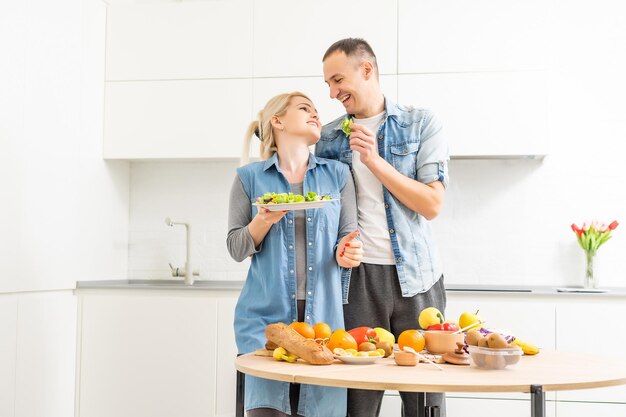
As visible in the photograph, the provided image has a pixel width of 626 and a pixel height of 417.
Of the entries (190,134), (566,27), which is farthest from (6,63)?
(566,27)

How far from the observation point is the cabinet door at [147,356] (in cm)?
365

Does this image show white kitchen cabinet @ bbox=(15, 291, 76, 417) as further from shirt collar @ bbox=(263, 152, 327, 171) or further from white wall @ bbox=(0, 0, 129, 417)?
shirt collar @ bbox=(263, 152, 327, 171)

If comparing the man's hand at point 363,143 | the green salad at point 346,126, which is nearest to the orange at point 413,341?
the man's hand at point 363,143

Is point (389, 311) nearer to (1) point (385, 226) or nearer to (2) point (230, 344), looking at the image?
(1) point (385, 226)

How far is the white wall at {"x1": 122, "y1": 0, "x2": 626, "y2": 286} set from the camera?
3764mm

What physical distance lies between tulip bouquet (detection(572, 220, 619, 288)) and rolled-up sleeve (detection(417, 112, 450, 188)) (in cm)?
178

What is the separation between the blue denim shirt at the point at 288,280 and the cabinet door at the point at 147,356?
1520 millimetres

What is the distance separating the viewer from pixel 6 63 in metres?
3.11

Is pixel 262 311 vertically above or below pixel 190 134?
below

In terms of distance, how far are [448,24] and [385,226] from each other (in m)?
1.85

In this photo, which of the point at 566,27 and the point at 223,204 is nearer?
the point at 566,27

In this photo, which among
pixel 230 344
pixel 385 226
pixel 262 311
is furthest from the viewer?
pixel 230 344

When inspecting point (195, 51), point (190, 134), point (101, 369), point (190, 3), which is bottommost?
point (101, 369)

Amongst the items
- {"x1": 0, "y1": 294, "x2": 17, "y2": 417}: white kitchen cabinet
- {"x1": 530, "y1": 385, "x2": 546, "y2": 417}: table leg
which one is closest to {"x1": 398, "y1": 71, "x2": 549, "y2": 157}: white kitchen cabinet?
{"x1": 0, "y1": 294, "x2": 17, "y2": 417}: white kitchen cabinet
